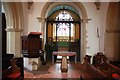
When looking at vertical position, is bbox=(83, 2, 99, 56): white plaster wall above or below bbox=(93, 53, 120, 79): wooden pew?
above

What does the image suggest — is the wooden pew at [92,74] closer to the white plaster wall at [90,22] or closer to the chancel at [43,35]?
the chancel at [43,35]

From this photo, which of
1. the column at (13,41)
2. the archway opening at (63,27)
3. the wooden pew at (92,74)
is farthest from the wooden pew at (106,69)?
the archway opening at (63,27)

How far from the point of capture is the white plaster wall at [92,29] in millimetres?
10125

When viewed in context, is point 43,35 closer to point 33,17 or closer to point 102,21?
point 33,17

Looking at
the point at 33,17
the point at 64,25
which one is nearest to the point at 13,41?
the point at 33,17

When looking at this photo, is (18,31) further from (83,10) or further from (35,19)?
(83,10)

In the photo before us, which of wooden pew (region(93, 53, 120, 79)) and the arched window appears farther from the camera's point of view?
the arched window

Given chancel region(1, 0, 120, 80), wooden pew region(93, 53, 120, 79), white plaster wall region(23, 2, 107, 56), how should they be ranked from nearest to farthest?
wooden pew region(93, 53, 120, 79) < chancel region(1, 0, 120, 80) < white plaster wall region(23, 2, 107, 56)

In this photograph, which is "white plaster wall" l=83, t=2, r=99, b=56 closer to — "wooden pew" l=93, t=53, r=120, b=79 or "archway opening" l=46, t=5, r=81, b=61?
"wooden pew" l=93, t=53, r=120, b=79

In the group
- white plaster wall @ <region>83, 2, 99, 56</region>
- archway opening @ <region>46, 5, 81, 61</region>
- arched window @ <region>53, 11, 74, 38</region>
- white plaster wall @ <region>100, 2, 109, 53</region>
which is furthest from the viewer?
arched window @ <region>53, 11, 74, 38</region>

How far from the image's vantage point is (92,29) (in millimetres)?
10188

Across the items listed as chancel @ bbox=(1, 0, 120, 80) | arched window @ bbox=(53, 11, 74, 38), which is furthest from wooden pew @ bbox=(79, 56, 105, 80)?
arched window @ bbox=(53, 11, 74, 38)

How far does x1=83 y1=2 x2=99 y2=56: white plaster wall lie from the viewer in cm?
1012

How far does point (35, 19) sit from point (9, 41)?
204 cm
